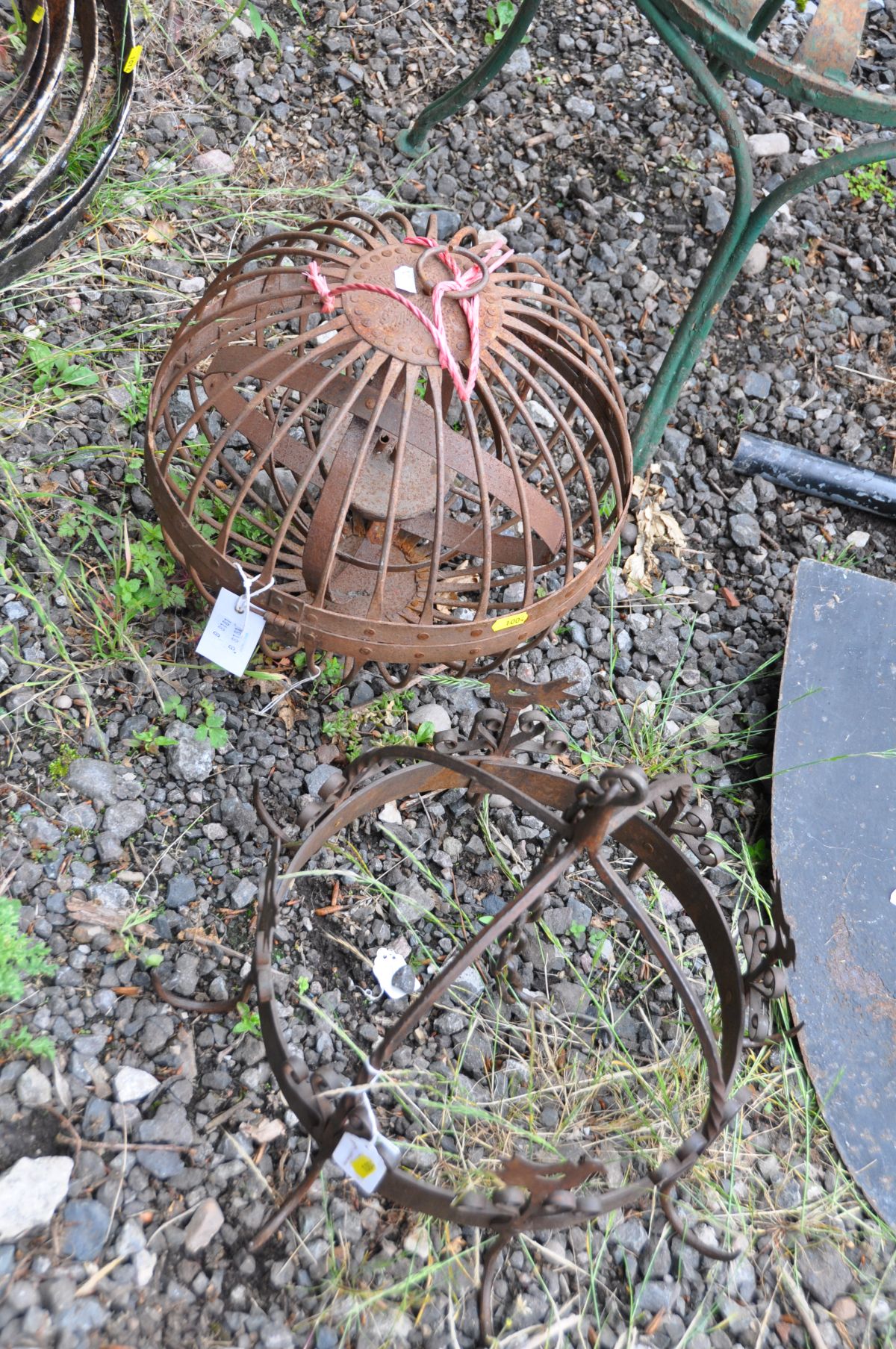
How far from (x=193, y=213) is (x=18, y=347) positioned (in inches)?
26.3

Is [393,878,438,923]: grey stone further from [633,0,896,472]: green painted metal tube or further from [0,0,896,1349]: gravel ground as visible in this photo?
[633,0,896,472]: green painted metal tube

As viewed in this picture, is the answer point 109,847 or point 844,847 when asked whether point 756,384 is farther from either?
point 109,847

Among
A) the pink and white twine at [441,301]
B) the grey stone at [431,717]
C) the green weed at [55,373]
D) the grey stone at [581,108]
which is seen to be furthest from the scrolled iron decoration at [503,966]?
the grey stone at [581,108]

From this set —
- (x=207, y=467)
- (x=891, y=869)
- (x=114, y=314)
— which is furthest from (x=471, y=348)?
(x=891, y=869)

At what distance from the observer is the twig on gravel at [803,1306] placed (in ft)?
6.27

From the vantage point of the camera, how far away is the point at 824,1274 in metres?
1.99

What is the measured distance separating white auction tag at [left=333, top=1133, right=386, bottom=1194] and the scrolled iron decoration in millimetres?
10

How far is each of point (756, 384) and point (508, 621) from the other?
5.33ft

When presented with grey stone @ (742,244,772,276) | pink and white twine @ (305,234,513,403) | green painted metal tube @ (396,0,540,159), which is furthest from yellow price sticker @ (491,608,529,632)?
grey stone @ (742,244,772,276)

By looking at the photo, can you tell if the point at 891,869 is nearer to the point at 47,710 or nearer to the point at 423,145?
the point at 47,710

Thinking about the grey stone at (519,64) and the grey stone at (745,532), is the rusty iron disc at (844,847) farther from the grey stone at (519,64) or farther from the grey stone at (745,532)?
the grey stone at (519,64)

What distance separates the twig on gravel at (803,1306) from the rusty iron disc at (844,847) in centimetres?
23

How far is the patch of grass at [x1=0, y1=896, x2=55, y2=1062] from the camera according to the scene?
1.83 meters

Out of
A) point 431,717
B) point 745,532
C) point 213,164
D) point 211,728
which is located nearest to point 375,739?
point 431,717
